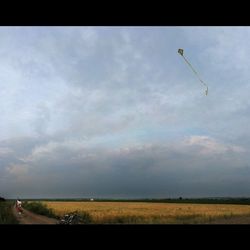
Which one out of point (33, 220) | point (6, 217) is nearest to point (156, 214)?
point (33, 220)

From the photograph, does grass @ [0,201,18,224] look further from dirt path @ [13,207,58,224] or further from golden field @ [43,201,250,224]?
golden field @ [43,201,250,224]

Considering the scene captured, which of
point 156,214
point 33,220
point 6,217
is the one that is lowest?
point 33,220

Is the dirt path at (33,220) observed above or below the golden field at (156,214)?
below

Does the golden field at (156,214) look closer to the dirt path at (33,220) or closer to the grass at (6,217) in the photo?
the dirt path at (33,220)

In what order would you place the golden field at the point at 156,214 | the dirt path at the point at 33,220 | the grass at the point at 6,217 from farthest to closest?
the golden field at the point at 156,214 → the dirt path at the point at 33,220 → the grass at the point at 6,217

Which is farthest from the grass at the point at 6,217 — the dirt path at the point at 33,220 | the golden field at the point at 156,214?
the golden field at the point at 156,214

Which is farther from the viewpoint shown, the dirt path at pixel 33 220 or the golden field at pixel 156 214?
the golden field at pixel 156 214

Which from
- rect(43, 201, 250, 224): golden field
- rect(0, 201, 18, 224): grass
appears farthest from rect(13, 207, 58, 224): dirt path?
rect(43, 201, 250, 224): golden field

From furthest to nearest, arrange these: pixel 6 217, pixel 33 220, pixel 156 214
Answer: pixel 156 214 → pixel 33 220 → pixel 6 217

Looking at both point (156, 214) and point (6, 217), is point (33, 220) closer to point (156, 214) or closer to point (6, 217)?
point (6, 217)
